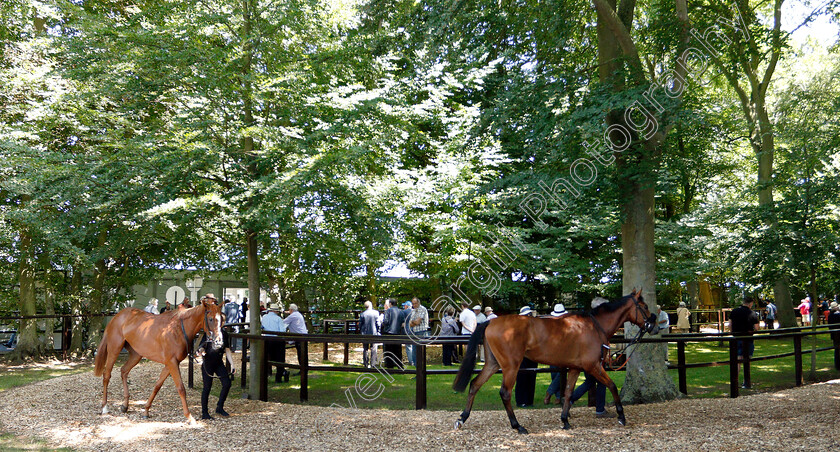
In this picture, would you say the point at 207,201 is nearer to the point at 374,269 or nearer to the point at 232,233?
the point at 232,233

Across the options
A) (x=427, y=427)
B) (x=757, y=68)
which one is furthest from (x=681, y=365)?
(x=757, y=68)

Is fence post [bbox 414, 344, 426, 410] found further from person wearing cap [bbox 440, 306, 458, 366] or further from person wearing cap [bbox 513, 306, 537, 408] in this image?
person wearing cap [bbox 440, 306, 458, 366]

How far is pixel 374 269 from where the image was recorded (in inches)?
733

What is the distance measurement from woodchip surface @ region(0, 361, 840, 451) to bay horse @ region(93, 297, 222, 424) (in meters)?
0.58

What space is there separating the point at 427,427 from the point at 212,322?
3370mm

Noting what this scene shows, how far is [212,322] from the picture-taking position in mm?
8164

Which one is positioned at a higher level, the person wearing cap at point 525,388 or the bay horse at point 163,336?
the bay horse at point 163,336

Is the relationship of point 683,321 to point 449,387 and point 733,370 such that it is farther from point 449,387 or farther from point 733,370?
point 449,387

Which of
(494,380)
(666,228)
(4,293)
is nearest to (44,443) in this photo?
(494,380)

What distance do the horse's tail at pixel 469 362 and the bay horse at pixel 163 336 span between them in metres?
3.46

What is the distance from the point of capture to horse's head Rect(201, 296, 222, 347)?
26.7ft

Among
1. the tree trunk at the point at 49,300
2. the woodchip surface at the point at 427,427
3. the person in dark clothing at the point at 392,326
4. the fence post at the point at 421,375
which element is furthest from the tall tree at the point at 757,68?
the tree trunk at the point at 49,300

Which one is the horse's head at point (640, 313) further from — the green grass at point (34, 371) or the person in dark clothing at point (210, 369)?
the green grass at point (34, 371)

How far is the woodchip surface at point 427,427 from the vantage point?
6.50 m
